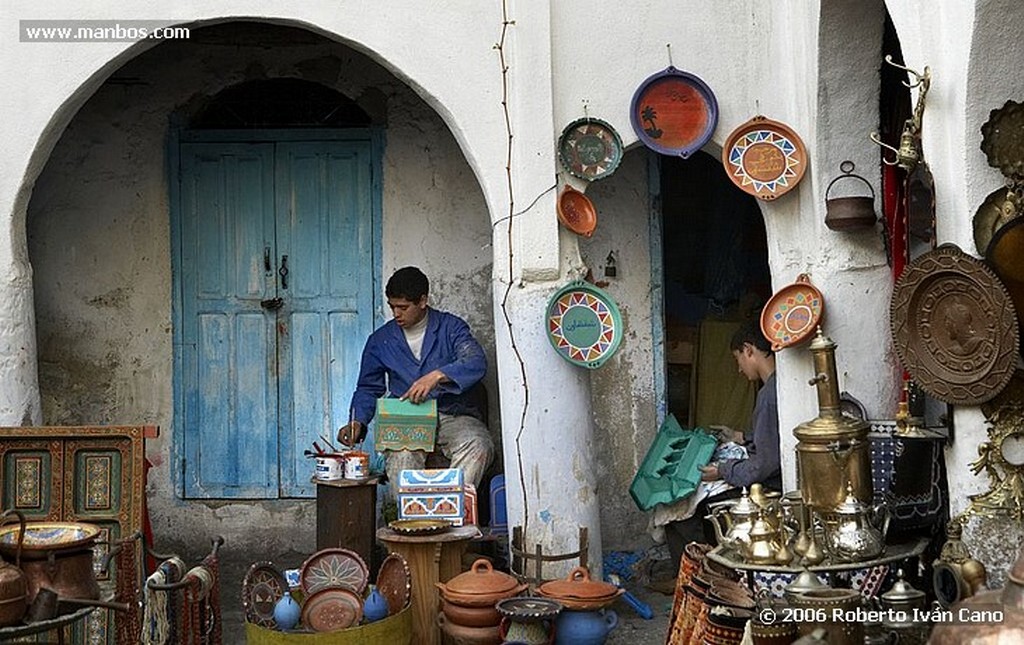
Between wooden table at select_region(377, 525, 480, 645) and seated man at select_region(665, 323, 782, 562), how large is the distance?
139 centimetres

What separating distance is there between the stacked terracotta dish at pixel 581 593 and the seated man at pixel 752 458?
117 cm

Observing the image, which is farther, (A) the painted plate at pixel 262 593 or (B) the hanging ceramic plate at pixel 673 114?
(B) the hanging ceramic plate at pixel 673 114

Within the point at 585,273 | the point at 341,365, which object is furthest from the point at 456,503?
the point at 341,365

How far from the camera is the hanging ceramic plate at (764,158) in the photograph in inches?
276

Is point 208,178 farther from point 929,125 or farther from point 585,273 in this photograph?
point 929,125

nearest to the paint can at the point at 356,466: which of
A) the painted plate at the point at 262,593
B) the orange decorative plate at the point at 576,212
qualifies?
the painted plate at the point at 262,593

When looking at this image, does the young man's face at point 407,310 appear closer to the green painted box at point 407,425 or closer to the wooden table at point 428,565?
the green painted box at point 407,425

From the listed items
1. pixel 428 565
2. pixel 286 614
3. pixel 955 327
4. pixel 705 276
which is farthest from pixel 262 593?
pixel 705 276

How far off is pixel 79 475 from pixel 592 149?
2.92 meters

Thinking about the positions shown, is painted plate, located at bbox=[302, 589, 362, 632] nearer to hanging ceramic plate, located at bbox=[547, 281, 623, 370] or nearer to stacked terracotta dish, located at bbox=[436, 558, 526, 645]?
stacked terracotta dish, located at bbox=[436, 558, 526, 645]

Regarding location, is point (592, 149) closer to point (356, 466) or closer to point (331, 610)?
point (356, 466)

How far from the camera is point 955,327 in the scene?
17.7 ft

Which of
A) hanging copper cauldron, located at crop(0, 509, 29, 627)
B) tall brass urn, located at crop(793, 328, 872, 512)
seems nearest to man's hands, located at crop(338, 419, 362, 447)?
tall brass urn, located at crop(793, 328, 872, 512)

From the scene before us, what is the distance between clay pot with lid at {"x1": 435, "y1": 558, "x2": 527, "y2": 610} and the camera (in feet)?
20.1
